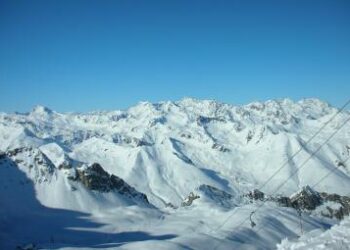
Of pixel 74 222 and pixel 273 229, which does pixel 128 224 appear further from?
pixel 273 229

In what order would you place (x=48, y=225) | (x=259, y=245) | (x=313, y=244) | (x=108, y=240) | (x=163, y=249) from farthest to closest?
(x=48, y=225)
(x=108, y=240)
(x=259, y=245)
(x=163, y=249)
(x=313, y=244)

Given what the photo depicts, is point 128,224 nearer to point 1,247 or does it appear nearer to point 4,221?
point 4,221

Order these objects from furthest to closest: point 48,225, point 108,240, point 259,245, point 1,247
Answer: point 48,225
point 108,240
point 259,245
point 1,247

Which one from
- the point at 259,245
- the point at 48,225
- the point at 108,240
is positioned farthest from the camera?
the point at 48,225

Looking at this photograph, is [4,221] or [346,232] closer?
[346,232]

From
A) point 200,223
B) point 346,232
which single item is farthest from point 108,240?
point 346,232

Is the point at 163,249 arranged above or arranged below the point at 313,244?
below

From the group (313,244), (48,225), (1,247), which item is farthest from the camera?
(48,225)

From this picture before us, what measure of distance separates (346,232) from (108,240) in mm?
Answer: 144264

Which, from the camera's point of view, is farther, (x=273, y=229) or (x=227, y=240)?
(x=273, y=229)

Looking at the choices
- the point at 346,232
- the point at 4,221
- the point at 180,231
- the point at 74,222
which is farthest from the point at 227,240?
the point at 346,232

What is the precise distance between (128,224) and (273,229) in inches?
2310

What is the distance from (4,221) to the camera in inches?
7623

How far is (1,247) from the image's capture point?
142 m
